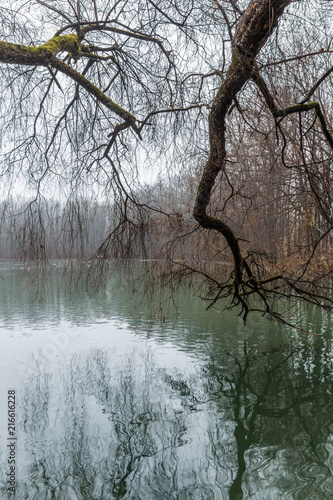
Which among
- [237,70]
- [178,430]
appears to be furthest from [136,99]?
[178,430]

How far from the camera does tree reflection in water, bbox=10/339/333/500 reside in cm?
297

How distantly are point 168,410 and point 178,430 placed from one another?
48 cm

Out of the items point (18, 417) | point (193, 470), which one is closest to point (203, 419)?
point (193, 470)

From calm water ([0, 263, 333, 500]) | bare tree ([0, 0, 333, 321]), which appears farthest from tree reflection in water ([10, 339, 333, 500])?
bare tree ([0, 0, 333, 321])

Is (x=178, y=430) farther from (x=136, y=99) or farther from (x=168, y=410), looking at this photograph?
(x=136, y=99)

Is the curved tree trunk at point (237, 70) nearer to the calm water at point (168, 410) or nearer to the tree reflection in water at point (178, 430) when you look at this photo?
the calm water at point (168, 410)

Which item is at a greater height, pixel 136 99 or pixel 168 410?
pixel 136 99

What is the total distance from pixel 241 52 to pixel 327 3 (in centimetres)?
96

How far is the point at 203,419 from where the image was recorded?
4.01 meters

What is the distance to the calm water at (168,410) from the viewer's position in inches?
119

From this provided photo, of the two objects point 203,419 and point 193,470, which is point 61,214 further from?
point 203,419

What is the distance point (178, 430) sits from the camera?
3771 millimetres

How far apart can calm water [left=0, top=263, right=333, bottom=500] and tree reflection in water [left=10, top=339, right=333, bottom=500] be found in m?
0.01

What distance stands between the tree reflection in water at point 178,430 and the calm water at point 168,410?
13 mm
